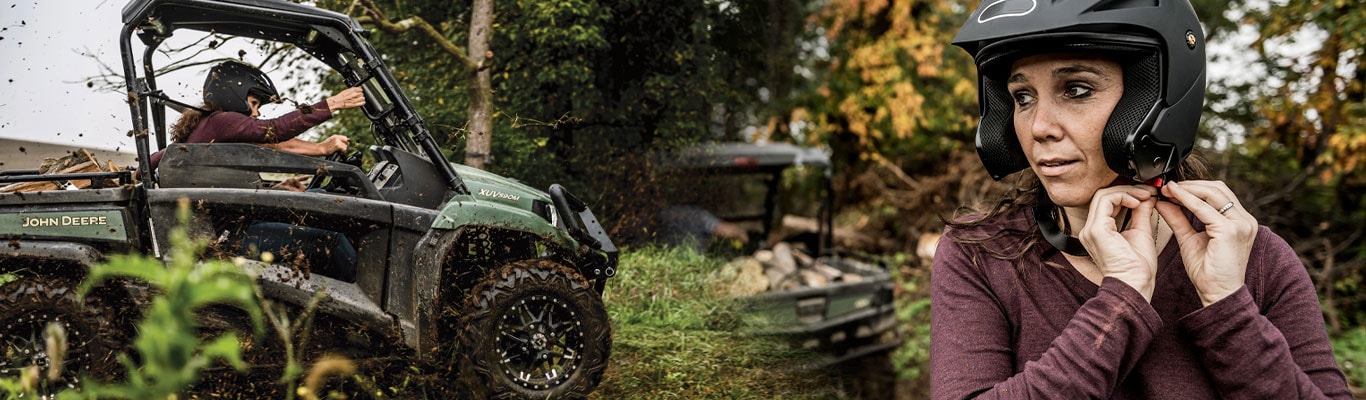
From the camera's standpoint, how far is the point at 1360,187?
8961mm

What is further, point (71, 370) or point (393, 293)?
point (393, 293)

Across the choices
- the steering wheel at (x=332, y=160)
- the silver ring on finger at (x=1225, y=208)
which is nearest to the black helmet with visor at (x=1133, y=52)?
the silver ring on finger at (x=1225, y=208)

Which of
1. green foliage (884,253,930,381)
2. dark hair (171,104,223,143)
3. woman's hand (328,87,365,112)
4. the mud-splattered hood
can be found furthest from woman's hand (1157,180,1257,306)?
green foliage (884,253,930,381)

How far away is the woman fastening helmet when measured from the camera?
69.8 inches

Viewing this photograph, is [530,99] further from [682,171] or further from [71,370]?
[71,370]

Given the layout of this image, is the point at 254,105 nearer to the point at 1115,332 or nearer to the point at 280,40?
the point at 280,40

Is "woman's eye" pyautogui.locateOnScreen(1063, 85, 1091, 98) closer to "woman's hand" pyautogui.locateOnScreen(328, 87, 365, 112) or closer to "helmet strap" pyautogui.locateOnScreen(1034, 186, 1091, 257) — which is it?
"helmet strap" pyautogui.locateOnScreen(1034, 186, 1091, 257)

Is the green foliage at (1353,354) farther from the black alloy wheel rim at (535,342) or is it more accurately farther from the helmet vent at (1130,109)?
the black alloy wheel rim at (535,342)

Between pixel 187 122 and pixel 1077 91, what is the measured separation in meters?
2.12

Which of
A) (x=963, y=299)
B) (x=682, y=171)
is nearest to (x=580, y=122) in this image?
(x=682, y=171)

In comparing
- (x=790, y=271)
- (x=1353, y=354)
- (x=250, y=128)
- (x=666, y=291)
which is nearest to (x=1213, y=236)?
(x=666, y=291)

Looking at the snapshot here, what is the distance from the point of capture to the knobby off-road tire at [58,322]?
6.82ft

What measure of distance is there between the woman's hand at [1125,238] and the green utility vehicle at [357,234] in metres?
1.34

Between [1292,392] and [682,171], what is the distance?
2.13m
